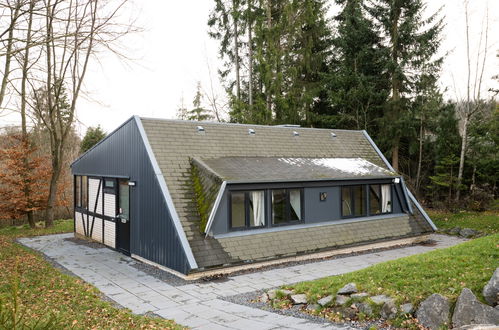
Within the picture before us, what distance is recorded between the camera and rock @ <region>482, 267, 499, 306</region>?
5.68 meters

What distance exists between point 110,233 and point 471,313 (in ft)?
35.6

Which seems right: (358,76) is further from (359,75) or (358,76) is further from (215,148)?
(215,148)

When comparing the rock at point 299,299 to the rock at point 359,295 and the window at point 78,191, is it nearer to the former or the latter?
the rock at point 359,295

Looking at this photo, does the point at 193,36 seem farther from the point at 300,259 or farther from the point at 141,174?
the point at 300,259

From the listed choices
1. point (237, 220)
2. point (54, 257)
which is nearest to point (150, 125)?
point (237, 220)

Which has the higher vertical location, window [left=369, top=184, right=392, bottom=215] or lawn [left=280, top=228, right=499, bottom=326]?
window [left=369, top=184, right=392, bottom=215]

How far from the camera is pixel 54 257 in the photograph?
38.8ft

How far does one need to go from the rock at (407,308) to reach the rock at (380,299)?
10.6 inches

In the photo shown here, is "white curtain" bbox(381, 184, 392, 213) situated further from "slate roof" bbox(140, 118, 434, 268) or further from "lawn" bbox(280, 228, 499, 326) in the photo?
"lawn" bbox(280, 228, 499, 326)

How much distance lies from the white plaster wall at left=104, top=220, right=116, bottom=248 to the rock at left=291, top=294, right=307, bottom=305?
7482 millimetres

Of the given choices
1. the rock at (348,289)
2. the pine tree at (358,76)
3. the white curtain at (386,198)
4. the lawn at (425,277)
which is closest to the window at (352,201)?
the white curtain at (386,198)

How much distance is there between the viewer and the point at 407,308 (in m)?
5.96

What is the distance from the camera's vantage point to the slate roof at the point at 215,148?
32.3ft

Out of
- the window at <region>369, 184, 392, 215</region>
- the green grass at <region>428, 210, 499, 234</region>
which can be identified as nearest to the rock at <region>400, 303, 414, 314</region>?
the window at <region>369, 184, 392, 215</region>
